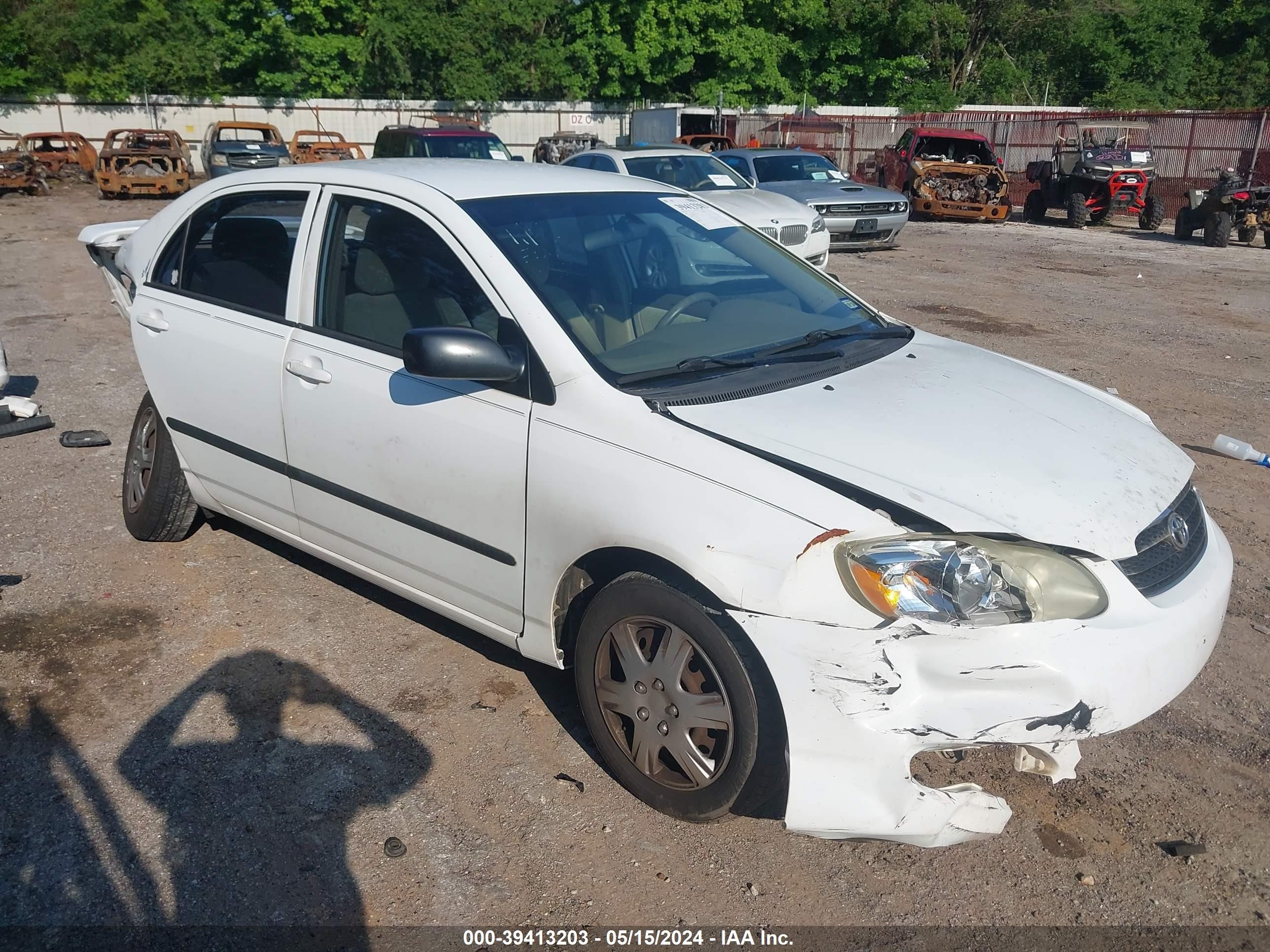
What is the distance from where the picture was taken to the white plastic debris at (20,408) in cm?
648

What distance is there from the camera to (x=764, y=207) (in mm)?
11758

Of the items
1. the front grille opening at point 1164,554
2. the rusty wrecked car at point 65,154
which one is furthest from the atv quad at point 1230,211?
the rusty wrecked car at point 65,154

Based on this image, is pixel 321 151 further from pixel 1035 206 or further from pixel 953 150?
pixel 1035 206

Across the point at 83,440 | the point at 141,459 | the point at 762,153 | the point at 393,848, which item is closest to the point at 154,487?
the point at 141,459

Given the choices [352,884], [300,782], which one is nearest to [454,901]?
A: [352,884]

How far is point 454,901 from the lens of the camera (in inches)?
106

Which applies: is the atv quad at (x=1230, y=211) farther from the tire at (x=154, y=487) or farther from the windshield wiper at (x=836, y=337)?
the tire at (x=154, y=487)

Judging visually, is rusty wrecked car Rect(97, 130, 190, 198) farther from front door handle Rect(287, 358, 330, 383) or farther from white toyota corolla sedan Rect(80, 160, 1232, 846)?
front door handle Rect(287, 358, 330, 383)

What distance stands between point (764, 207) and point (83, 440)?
7.82 metres

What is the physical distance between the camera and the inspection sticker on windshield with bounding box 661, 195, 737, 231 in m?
4.00

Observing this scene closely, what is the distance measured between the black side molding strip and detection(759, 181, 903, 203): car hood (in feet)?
39.9

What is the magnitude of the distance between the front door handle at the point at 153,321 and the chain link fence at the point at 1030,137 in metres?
21.2

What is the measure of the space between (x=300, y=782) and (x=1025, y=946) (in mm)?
2048

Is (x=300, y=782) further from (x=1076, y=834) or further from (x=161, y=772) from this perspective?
(x=1076, y=834)
